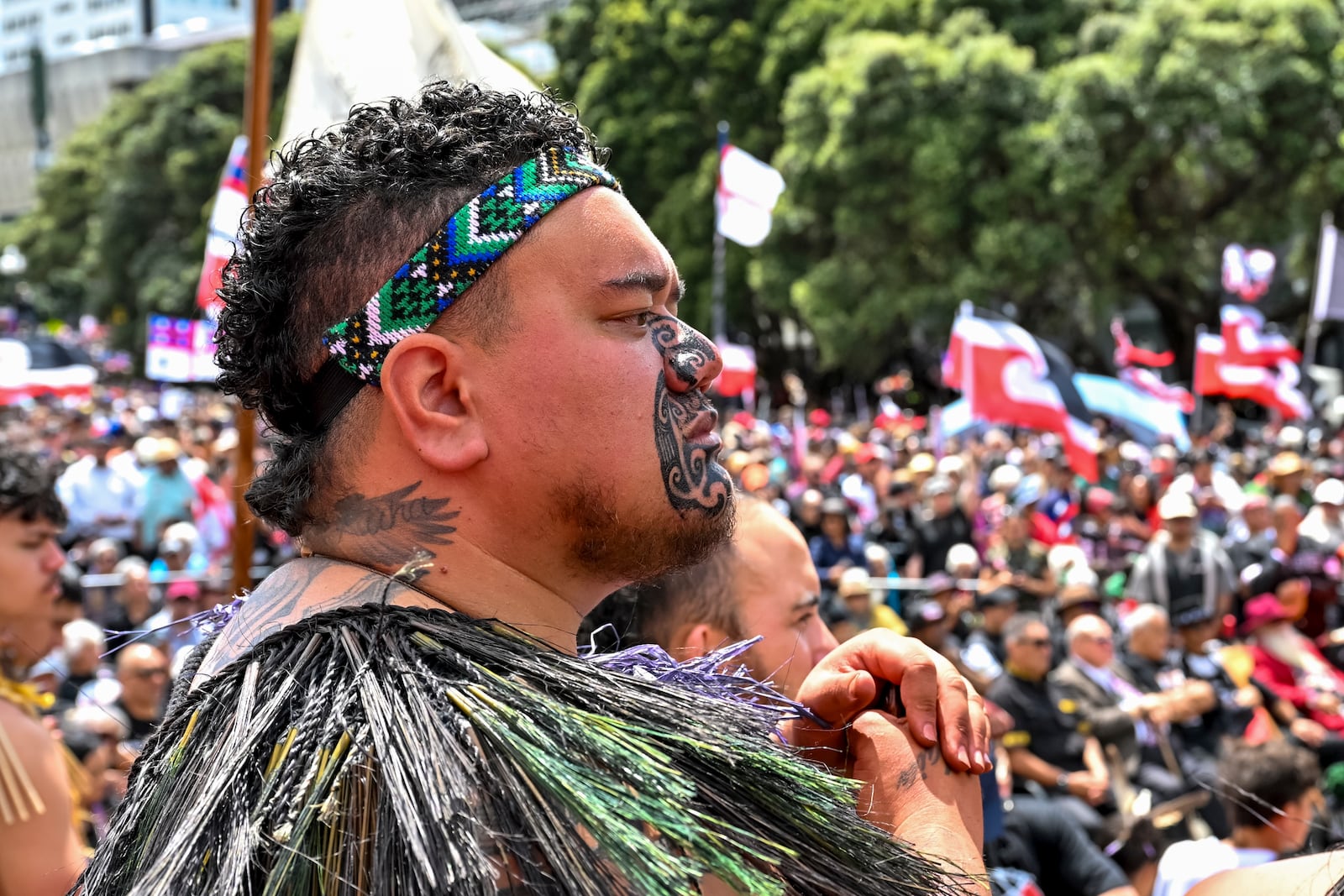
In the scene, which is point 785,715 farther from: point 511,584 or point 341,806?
point 341,806

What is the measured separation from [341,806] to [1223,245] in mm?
29408

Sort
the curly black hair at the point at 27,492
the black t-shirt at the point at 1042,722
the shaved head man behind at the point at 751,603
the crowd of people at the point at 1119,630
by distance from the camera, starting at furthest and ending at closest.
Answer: the black t-shirt at the point at 1042,722 → the crowd of people at the point at 1119,630 → the curly black hair at the point at 27,492 → the shaved head man behind at the point at 751,603

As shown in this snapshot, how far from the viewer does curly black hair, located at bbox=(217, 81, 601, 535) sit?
5.08 ft

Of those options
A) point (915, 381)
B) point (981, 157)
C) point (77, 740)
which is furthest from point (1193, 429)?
point (77, 740)

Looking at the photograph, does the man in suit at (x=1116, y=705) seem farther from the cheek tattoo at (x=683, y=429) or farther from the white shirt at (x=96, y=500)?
the white shirt at (x=96, y=500)

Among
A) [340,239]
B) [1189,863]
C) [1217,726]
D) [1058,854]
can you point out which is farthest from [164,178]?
[340,239]

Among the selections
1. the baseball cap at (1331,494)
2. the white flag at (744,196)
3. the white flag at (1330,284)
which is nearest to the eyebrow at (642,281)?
the baseball cap at (1331,494)

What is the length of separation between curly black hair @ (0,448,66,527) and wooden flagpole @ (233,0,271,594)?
804 millimetres

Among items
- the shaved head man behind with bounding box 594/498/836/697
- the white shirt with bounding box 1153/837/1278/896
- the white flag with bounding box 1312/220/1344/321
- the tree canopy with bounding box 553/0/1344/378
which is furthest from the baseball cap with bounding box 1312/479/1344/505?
the tree canopy with bounding box 553/0/1344/378

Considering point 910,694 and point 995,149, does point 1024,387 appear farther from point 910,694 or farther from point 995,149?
point 995,149

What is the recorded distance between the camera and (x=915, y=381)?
38906mm

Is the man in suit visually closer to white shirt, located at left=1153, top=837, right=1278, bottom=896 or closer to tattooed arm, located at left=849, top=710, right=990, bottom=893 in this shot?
white shirt, located at left=1153, top=837, right=1278, bottom=896

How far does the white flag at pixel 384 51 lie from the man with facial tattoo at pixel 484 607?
3.48 metres

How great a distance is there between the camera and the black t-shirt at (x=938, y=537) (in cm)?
1248
